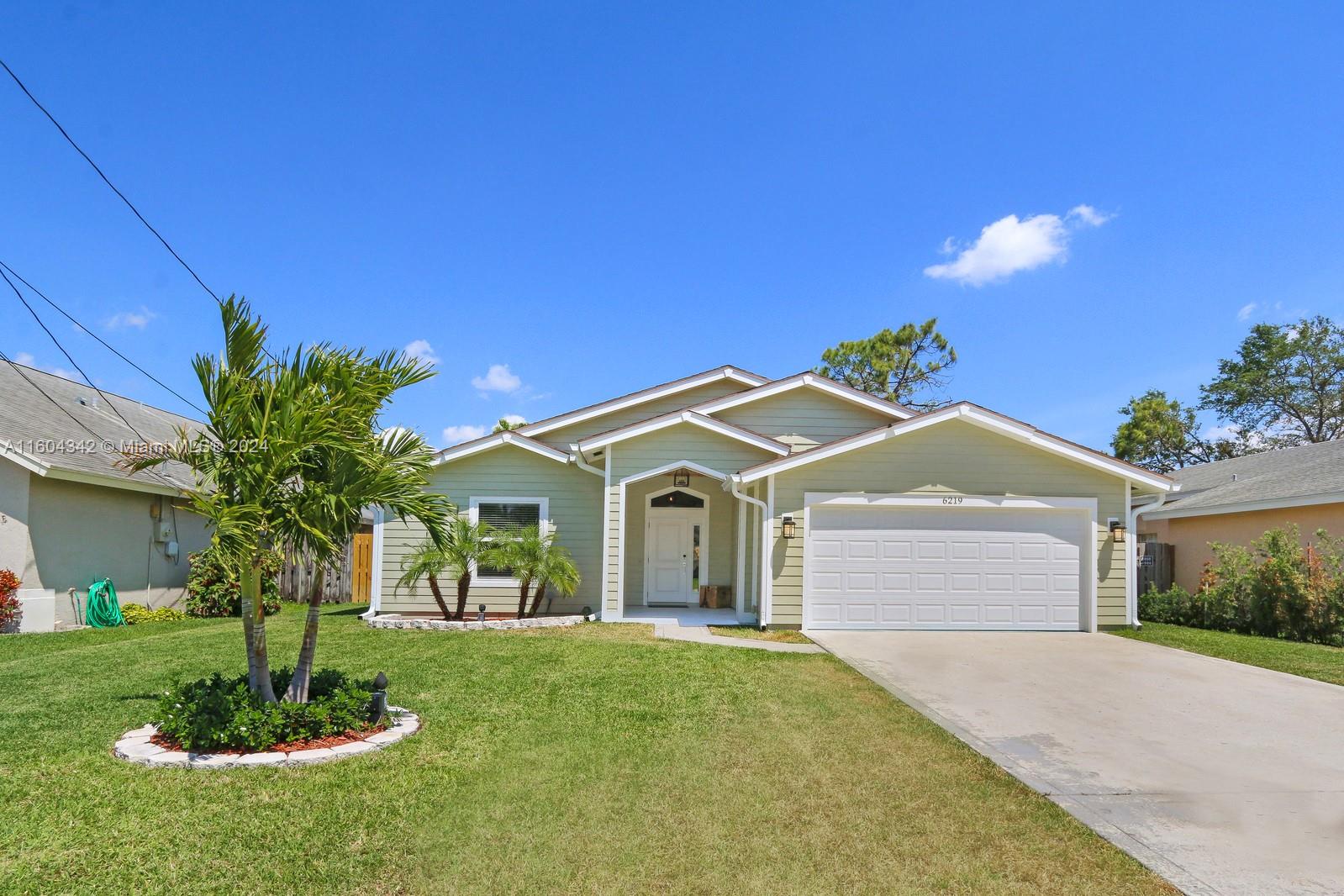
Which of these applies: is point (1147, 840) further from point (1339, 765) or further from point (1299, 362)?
point (1299, 362)

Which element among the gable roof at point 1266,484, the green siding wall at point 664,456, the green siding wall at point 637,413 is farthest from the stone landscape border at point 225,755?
the gable roof at point 1266,484

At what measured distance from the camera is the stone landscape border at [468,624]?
12.8 metres

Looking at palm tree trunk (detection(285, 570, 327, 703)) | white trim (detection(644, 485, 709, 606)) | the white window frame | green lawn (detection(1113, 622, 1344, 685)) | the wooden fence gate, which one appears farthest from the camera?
the wooden fence gate

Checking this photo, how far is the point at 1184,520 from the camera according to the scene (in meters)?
19.4

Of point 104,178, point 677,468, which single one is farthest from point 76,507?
point 677,468

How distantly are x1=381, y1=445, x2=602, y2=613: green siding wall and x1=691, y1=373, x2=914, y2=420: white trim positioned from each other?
2.87 metres

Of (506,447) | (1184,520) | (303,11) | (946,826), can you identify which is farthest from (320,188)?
(1184,520)

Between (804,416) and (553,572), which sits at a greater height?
(804,416)

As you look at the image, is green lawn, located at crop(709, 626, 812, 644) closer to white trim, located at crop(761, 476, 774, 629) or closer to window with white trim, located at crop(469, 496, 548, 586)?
white trim, located at crop(761, 476, 774, 629)

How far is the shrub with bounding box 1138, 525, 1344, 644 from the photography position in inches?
506

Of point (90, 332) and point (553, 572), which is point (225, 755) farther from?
point (90, 332)

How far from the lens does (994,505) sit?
1288cm

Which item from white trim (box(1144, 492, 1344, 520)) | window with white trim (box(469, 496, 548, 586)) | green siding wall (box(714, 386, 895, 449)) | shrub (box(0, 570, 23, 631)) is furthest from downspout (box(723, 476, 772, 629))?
shrub (box(0, 570, 23, 631))

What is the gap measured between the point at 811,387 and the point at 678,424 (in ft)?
10.3
